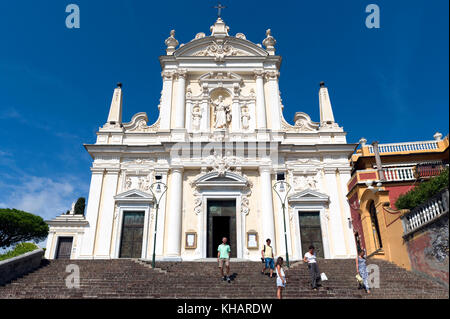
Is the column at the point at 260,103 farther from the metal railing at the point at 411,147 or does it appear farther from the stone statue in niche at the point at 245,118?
the metal railing at the point at 411,147

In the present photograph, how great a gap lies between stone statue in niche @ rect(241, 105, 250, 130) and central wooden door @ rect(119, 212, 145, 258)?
7.83m

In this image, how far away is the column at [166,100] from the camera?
19891 millimetres

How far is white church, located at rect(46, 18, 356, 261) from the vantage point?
16828mm

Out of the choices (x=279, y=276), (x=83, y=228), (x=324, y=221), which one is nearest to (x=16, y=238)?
(x=83, y=228)

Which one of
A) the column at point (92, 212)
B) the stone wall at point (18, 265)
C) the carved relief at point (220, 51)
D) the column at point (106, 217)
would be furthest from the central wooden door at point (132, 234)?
the carved relief at point (220, 51)

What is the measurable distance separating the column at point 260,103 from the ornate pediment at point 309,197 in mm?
4537

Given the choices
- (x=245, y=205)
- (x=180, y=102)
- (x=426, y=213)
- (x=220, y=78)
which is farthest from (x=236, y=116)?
(x=426, y=213)

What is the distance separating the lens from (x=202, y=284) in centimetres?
1017

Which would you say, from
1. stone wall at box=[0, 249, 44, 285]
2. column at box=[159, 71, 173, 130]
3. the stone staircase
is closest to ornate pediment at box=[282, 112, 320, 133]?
column at box=[159, 71, 173, 130]

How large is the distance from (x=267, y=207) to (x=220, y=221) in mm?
2667

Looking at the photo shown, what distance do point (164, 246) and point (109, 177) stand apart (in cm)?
502

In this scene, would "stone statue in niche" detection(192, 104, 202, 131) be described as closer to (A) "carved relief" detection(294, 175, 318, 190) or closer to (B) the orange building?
(A) "carved relief" detection(294, 175, 318, 190)
